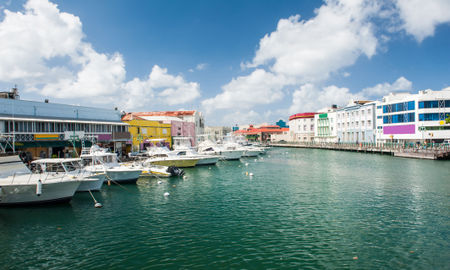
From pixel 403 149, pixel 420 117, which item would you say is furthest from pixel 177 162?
pixel 420 117

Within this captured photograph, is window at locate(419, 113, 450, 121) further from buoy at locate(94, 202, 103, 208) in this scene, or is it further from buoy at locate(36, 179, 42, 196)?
buoy at locate(36, 179, 42, 196)

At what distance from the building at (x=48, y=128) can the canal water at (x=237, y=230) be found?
16.0m

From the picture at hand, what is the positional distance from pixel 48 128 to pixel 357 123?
87.9 meters

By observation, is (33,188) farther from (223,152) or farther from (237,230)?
(223,152)

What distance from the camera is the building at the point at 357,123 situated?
88.4 metres

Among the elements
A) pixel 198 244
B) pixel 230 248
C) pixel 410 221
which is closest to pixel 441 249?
pixel 410 221

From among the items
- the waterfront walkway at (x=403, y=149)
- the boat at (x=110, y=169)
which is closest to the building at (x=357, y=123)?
the waterfront walkway at (x=403, y=149)

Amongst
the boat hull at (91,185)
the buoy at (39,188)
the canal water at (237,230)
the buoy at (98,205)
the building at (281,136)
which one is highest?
the building at (281,136)

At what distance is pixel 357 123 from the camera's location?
315 feet

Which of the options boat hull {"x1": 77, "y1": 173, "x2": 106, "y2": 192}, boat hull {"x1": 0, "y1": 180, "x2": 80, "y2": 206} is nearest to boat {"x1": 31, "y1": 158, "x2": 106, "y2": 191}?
boat hull {"x1": 77, "y1": 173, "x2": 106, "y2": 192}

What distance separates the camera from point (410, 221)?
18250 mm

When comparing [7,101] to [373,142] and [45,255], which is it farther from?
[373,142]

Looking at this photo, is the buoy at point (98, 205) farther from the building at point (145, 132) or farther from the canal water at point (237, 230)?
the building at point (145, 132)

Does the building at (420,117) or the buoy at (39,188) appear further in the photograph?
the building at (420,117)
